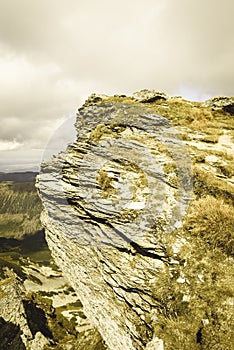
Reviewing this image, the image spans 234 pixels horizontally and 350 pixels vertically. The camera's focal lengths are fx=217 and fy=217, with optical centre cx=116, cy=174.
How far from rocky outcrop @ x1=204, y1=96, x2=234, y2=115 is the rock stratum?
6366 millimetres

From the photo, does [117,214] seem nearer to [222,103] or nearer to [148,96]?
[148,96]

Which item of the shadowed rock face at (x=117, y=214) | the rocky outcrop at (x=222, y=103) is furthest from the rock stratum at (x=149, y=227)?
the rocky outcrop at (x=222, y=103)

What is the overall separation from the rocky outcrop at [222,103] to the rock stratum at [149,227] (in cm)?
637

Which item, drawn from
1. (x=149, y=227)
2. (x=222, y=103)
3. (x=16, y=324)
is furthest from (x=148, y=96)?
(x=16, y=324)

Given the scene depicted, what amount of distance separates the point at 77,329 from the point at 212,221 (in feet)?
165

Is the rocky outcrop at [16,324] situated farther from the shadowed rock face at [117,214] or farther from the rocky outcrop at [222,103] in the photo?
the rocky outcrop at [222,103]

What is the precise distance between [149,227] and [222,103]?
25119 mm

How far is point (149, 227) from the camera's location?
15258 mm

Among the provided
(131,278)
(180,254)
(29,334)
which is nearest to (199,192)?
(180,254)

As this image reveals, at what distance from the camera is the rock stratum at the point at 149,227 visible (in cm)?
1277

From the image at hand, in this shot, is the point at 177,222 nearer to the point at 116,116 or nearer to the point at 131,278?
the point at 131,278

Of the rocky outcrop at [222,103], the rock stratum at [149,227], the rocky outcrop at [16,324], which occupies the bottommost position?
the rocky outcrop at [16,324]

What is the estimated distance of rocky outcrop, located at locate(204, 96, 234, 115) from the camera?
30.7m

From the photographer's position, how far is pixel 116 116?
92.1 ft
